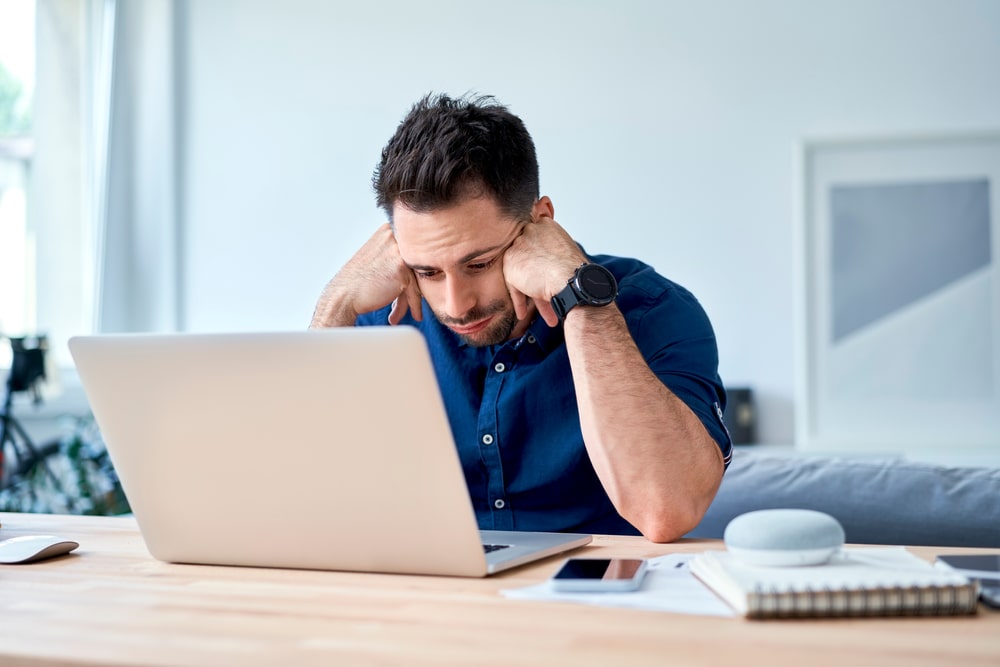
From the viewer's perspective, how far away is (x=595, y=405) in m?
1.43

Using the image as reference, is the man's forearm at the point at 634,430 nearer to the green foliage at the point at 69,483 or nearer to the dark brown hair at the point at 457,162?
the dark brown hair at the point at 457,162

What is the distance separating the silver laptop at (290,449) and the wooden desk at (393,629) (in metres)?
0.03

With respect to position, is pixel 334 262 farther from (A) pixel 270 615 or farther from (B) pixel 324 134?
(A) pixel 270 615

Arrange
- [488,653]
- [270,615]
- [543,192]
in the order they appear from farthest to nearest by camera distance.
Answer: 1. [543,192]
2. [270,615]
3. [488,653]

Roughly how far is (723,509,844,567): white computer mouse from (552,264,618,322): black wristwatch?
58 centimetres

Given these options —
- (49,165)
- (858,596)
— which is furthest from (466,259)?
(49,165)

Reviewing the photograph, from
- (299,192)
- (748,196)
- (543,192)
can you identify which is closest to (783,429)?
(748,196)

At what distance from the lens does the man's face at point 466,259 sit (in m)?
1.61

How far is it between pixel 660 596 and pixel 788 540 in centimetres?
13

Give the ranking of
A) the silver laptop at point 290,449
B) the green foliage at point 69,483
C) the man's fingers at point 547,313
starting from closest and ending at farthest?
the silver laptop at point 290,449, the man's fingers at point 547,313, the green foliage at point 69,483

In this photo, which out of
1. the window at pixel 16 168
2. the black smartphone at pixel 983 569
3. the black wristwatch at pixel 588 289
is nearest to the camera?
the black smartphone at pixel 983 569

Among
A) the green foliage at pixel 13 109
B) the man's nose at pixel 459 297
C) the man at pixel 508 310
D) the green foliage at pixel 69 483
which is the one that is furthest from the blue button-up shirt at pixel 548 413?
the green foliage at pixel 13 109

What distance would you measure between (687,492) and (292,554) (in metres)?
0.54

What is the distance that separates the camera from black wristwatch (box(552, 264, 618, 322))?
1475 millimetres
